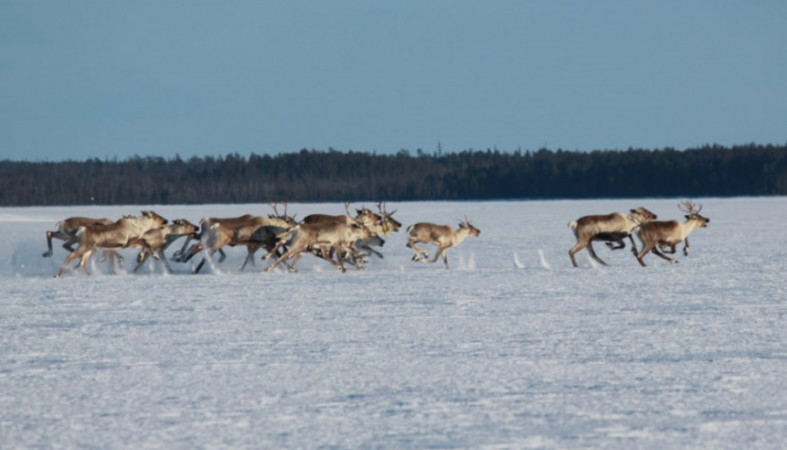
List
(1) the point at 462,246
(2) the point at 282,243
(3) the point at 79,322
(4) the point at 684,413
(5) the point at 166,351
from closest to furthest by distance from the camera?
(4) the point at 684,413 → (5) the point at 166,351 → (3) the point at 79,322 → (2) the point at 282,243 → (1) the point at 462,246

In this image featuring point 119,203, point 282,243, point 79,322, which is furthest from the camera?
point 119,203

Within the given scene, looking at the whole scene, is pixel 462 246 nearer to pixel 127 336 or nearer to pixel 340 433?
pixel 127 336

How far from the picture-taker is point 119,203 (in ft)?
368

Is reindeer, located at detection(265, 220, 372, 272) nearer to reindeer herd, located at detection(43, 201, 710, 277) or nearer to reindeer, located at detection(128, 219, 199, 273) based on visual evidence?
reindeer herd, located at detection(43, 201, 710, 277)

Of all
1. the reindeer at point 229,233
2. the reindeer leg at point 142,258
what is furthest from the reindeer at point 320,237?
the reindeer leg at point 142,258

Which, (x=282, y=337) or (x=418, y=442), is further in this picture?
(x=282, y=337)

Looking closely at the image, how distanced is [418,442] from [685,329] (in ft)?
16.5

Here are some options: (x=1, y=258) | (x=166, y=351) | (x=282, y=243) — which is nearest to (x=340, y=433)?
(x=166, y=351)

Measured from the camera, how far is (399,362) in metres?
8.28

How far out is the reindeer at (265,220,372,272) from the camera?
17.6 metres

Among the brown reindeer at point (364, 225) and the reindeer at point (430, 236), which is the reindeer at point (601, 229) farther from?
the brown reindeer at point (364, 225)

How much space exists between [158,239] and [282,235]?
208 cm

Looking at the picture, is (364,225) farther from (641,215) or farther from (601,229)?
(641,215)

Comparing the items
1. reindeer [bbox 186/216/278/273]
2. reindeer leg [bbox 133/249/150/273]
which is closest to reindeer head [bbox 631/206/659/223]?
reindeer [bbox 186/216/278/273]
